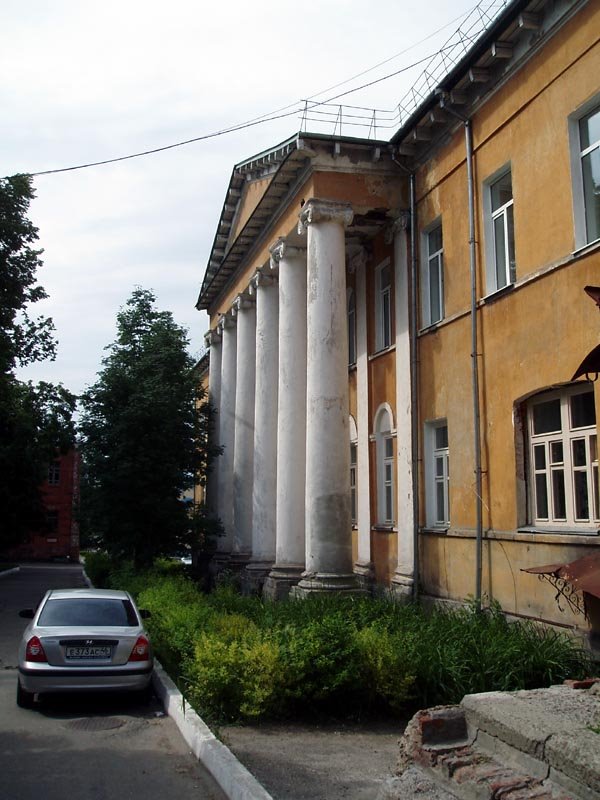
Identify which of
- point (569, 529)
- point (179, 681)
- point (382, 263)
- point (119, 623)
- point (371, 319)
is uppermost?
point (382, 263)

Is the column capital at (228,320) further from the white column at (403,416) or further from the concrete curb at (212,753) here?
the concrete curb at (212,753)

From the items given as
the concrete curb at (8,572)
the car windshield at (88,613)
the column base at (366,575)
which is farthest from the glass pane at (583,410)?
the concrete curb at (8,572)

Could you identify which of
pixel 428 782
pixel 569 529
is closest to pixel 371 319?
pixel 569 529

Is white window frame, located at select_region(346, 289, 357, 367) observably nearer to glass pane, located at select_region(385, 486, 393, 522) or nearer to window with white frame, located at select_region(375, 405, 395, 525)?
window with white frame, located at select_region(375, 405, 395, 525)

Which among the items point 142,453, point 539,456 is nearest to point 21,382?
point 142,453

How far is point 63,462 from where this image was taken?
220 ft

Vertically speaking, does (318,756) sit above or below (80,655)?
below

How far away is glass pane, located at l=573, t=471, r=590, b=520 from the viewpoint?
10523mm

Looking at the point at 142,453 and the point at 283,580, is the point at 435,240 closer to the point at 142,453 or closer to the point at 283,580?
the point at 283,580

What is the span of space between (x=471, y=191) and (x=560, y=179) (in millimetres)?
2436

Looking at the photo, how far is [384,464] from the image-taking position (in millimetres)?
16891

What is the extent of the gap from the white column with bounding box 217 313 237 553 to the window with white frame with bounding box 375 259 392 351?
847 centimetres

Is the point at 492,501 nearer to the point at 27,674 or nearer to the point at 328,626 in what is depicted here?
the point at 328,626

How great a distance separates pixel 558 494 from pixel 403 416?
183 inches
